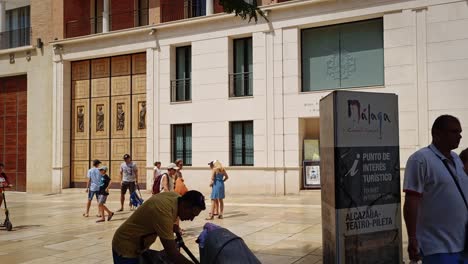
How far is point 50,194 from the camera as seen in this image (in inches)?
947

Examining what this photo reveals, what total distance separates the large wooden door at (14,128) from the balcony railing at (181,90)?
9664 mm

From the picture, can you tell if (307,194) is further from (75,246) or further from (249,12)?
(249,12)

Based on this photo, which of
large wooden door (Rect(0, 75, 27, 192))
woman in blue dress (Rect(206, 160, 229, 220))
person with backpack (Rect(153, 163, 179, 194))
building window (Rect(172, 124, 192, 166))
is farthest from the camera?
large wooden door (Rect(0, 75, 27, 192))

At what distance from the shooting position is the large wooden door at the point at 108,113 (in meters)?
23.2

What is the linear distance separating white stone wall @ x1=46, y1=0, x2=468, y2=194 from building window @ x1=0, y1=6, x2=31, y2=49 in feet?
18.6

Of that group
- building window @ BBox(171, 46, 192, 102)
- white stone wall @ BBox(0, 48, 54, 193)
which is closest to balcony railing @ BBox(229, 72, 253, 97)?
building window @ BBox(171, 46, 192, 102)

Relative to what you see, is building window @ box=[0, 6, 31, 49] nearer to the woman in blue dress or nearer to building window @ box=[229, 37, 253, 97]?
building window @ box=[229, 37, 253, 97]

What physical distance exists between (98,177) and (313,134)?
30.9 feet

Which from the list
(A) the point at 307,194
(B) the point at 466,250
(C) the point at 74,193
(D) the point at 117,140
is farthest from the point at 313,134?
(B) the point at 466,250

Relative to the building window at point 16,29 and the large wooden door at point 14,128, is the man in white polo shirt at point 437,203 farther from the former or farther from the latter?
the building window at point 16,29

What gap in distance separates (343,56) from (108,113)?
12058mm

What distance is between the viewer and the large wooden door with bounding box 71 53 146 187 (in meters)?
23.2

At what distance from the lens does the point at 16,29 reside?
90.8ft

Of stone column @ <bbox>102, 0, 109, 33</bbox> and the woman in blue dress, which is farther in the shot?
stone column @ <bbox>102, 0, 109, 33</bbox>
